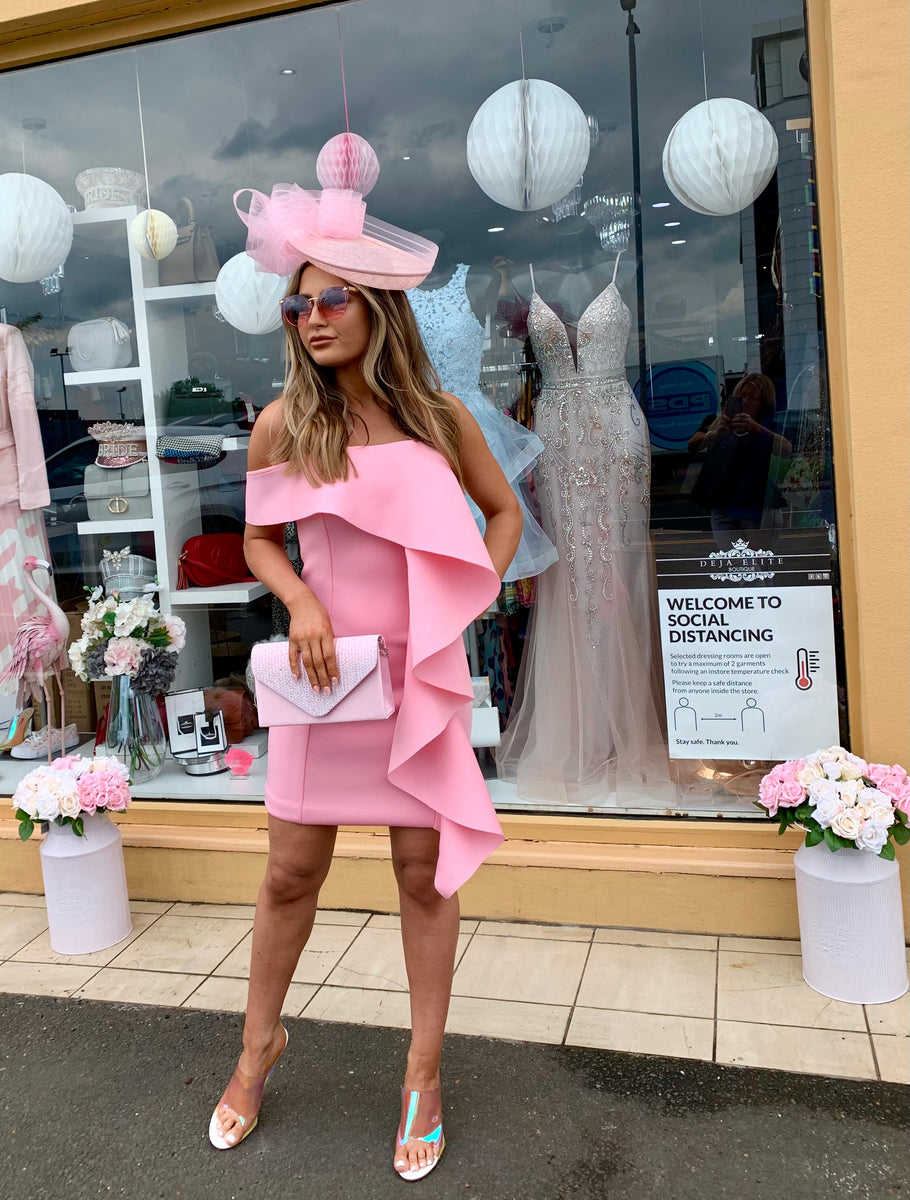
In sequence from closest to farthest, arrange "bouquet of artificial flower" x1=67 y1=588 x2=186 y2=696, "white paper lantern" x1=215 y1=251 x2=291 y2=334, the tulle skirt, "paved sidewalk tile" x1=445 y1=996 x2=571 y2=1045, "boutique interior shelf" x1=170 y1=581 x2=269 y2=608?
"paved sidewalk tile" x1=445 y1=996 x2=571 y2=1045 → the tulle skirt → "white paper lantern" x1=215 y1=251 x2=291 y2=334 → "bouquet of artificial flower" x1=67 y1=588 x2=186 y2=696 → "boutique interior shelf" x1=170 y1=581 x2=269 y2=608

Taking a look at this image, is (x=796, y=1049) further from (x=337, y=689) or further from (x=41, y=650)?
(x=41, y=650)

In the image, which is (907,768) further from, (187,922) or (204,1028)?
(187,922)

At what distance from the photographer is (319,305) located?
6.30ft

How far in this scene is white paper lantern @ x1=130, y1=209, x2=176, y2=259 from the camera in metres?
3.72

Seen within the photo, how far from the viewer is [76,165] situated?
12.4 ft

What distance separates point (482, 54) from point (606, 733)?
2.27 m

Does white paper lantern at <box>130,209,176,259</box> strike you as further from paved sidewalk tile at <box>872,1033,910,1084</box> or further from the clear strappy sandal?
paved sidewalk tile at <box>872,1033,910,1084</box>

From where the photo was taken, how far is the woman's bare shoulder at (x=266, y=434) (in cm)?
204

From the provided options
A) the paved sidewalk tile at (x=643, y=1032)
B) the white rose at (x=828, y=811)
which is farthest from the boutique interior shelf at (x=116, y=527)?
the white rose at (x=828, y=811)

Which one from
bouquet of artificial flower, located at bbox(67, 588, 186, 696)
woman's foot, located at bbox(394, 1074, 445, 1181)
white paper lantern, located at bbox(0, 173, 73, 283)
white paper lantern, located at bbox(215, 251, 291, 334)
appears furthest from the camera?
bouquet of artificial flower, located at bbox(67, 588, 186, 696)

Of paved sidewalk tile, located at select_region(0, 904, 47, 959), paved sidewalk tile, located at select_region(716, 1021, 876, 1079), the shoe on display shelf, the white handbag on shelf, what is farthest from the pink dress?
the shoe on display shelf

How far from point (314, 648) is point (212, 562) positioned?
83.4 inches

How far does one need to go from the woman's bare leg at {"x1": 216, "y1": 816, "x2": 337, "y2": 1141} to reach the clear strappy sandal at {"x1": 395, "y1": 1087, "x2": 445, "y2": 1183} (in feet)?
1.05

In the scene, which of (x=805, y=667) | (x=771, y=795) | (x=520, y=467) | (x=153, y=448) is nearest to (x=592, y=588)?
(x=520, y=467)
